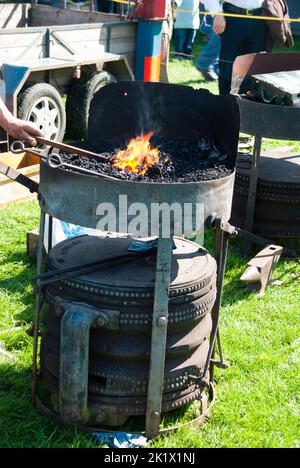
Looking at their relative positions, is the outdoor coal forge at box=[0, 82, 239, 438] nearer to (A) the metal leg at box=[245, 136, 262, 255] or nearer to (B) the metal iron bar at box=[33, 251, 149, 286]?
(B) the metal iron bar at box=[33, 251, 149, 286]

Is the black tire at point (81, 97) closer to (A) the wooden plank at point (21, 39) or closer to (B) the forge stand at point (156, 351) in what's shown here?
(A) the wooden plank at point (21, 39)

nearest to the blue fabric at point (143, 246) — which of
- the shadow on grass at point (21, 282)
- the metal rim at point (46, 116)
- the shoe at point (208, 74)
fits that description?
A: the shadow on grass at point (21, 282)

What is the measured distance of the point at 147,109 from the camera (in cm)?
376

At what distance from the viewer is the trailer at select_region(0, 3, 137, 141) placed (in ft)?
22.4

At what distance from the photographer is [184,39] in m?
13.6

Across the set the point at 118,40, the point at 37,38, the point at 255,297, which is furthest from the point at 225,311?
the point at 118,40

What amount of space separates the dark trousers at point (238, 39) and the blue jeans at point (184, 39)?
5.66m

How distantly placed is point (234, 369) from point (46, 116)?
437 cm

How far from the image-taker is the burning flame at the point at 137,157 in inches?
128

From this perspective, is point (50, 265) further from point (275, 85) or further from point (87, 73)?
point (87, 73)

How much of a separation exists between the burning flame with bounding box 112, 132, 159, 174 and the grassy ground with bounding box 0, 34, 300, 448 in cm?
126

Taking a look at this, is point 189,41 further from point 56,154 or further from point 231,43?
point 56,154

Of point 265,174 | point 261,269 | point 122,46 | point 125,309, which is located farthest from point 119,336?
point 122,46

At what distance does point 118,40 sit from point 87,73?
0.62 metres
